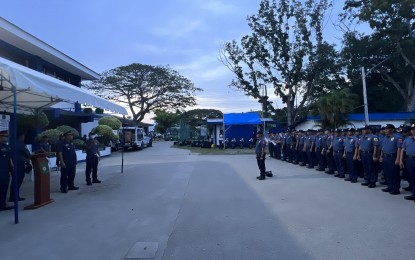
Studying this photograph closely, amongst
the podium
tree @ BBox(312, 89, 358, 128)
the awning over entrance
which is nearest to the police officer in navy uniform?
the awning over entrance

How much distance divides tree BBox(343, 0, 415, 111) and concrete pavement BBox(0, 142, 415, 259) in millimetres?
21649

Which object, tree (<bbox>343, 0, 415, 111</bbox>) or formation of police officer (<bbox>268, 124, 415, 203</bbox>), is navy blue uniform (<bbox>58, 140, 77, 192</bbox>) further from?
tree (<bbox>343, 0, 415, 111</bbox>)

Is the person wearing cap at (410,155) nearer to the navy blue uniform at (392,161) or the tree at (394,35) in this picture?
the navy blue uniform at (392,161)

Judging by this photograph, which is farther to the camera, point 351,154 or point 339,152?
point 339,152

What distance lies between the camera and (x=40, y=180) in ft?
27.1

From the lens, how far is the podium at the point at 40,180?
27.0 feet

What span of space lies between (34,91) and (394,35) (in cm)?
3003

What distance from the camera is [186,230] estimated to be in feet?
19.7

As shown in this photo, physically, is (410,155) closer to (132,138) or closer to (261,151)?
(261,151)

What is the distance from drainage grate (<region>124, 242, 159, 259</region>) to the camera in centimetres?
479

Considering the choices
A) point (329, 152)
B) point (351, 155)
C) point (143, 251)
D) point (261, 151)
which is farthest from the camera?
point (329, 152)

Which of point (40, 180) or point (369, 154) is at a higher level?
point (369, 154)

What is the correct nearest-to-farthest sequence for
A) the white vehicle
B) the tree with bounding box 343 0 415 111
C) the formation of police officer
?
the formation of police officer
the tree with bounding box 343 0 415 111
the white vehicle

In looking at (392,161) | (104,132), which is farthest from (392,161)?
(104,132)
